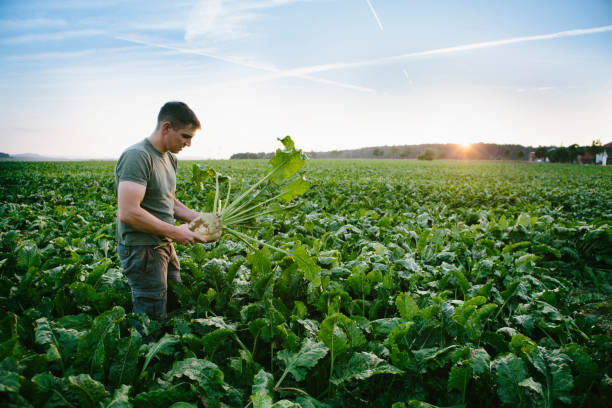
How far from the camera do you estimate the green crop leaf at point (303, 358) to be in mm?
2074

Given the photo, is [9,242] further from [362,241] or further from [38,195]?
[38,195]

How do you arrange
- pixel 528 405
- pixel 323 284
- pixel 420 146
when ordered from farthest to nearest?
pixel 420 146, pixel 323 284, pixel 528 405

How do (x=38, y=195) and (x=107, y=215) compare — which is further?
(x=38, y=195)

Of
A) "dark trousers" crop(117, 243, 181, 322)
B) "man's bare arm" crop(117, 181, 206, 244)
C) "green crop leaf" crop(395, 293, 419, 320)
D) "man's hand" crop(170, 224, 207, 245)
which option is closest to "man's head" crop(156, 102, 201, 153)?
"man's bare arm" crop(117, 181, 206, 244)

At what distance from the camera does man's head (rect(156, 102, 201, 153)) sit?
271cm

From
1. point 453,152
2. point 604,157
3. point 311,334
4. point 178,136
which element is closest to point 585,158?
point 604,157

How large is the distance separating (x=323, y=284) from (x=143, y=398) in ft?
6.17

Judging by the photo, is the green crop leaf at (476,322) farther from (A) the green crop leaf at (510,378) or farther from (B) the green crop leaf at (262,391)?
(B) the green crop leaf at (262,391)

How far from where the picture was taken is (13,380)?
1.47 m

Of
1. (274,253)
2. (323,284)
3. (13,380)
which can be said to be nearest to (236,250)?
(274,253)

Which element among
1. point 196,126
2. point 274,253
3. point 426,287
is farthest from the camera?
point 274,253

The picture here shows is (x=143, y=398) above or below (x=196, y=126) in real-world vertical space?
below

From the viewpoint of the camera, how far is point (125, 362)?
2.05 meters

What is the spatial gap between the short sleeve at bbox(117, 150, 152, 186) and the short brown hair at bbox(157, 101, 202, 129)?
1.18 ft
